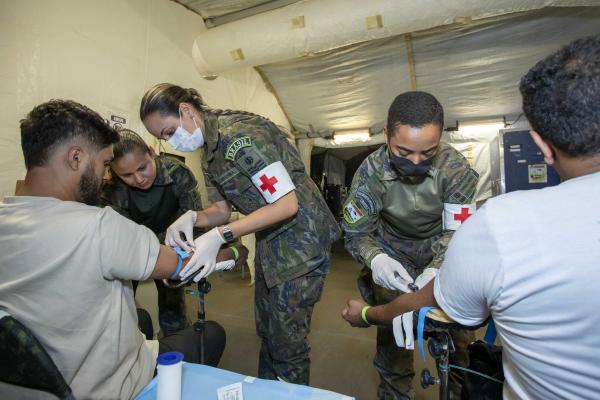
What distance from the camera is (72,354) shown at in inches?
30.2

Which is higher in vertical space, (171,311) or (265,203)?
(265,203)

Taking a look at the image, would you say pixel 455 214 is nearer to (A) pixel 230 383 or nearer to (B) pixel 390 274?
(B) pixel 390 274

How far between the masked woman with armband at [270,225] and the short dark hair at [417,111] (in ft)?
1.47

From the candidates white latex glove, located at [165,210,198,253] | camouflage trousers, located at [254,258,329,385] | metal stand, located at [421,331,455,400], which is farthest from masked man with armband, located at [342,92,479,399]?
white latex glove, located at [165,210,198,253]

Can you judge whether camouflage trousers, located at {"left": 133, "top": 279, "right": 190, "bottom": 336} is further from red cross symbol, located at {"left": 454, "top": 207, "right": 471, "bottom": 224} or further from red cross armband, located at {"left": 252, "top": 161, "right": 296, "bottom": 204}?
red cross symbol, located at {"left": 454, "top": 207, "right": 471, "bottom": 224}

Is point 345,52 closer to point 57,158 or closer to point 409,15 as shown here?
point 409,15

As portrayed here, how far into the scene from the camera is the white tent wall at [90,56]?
190 cm

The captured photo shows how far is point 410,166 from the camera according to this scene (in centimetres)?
131

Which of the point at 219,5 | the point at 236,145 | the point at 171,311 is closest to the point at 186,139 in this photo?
the point at 236,145

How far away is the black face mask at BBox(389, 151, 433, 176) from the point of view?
1.30 m

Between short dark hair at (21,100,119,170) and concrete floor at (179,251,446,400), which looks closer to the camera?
short dark hair at (21,100,119,170)

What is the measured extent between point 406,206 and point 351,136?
122 inches

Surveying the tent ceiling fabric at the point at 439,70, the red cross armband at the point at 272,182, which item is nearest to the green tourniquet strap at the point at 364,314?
the red cross armband at the point at 272,182

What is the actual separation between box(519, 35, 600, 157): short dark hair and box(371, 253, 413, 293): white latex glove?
799 millimetres
